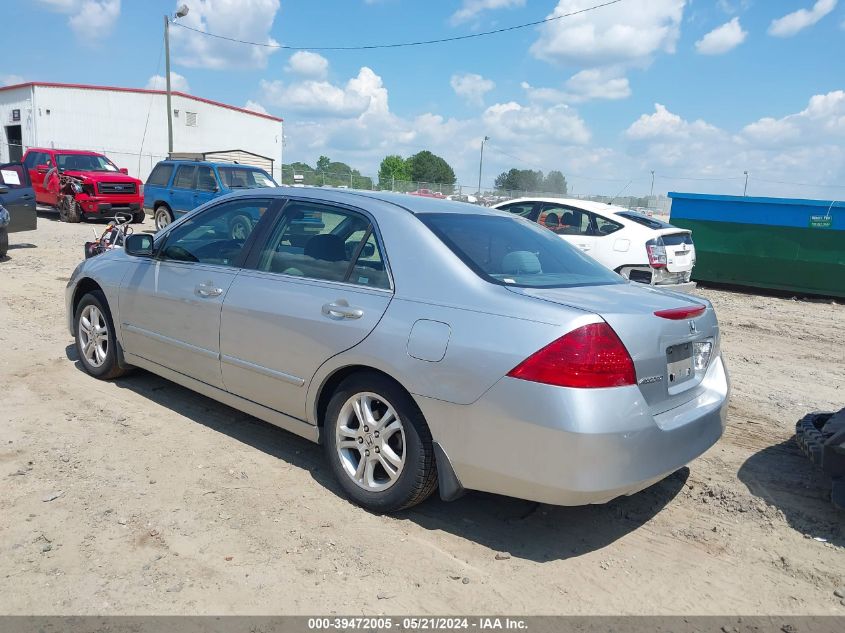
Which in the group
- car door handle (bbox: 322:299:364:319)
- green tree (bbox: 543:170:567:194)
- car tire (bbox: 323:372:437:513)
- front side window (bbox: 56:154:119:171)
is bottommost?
car tire (bbox: 323:372:437:513)

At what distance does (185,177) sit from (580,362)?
48.1 feet

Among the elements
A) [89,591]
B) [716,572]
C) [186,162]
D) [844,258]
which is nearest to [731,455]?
[716,572]

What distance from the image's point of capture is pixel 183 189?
1548 centimetres

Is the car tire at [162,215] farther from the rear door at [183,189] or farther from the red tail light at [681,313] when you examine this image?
the red tail light at [681,313]

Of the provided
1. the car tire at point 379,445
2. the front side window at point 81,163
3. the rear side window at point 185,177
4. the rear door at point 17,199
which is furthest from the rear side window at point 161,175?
the car tire at point 379,445

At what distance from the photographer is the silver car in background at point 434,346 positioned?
2807 mm

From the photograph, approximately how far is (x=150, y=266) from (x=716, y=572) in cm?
403

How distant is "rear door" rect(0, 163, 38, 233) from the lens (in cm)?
1260

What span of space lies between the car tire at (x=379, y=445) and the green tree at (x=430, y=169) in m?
97.6

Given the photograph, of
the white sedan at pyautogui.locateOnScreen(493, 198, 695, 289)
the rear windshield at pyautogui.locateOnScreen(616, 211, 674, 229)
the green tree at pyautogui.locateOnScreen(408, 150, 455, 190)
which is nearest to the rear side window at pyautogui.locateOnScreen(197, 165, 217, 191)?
the white sedan at pyautogui.locateOnScreen(493, 198, 695, 289)

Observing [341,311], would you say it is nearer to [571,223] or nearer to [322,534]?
[322,534]

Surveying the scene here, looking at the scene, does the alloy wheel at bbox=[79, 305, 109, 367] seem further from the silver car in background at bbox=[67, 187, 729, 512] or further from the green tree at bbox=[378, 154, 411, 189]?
the green tree at bbox=[378, 154, 411, 189]

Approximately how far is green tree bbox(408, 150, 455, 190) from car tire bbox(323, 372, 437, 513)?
97.6 m

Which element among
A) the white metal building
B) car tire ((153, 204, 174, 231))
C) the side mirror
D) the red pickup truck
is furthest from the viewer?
the white metal building
